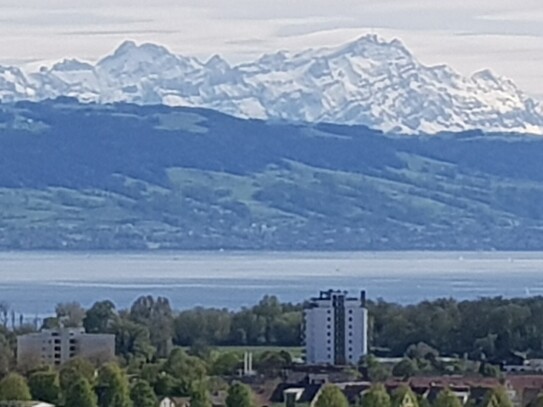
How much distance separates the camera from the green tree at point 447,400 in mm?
27766

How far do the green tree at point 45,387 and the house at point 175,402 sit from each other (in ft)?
3.85

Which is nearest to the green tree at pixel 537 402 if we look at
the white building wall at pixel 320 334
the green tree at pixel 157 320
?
the green tree at pixel 157 320

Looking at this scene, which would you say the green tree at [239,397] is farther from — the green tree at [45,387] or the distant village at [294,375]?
the green tree at [45,387]

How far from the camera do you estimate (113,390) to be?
92.1 ft

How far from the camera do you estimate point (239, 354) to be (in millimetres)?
42469

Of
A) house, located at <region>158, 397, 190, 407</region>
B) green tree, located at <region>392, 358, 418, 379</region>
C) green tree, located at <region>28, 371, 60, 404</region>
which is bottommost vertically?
house, located at <region>158, 397, 190, 407</region>

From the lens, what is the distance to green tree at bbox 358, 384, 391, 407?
2750cm

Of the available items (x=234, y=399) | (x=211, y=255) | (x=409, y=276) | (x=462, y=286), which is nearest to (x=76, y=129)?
(x=211, y=255)

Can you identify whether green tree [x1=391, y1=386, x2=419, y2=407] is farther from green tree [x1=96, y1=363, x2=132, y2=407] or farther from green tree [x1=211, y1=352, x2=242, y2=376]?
green tree [x1=211, y1=352, x2=242, y2=376]

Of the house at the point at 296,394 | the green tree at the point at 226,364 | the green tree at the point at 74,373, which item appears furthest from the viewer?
the green tree at the point at 226,364

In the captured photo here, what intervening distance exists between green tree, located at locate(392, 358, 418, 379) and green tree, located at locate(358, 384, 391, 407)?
696 cm

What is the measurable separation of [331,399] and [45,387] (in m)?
3.35

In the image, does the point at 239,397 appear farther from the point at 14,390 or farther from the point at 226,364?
the point at 226,364

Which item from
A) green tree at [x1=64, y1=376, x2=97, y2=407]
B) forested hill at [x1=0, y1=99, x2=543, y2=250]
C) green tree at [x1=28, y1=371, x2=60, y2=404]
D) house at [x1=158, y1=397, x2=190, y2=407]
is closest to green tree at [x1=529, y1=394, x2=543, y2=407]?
house at [x1=158, y1=397, x2=190, y2=407]
